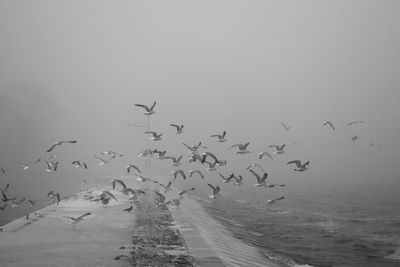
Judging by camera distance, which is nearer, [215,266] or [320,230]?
[215,266]

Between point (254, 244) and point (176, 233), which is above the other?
point (176, 233)

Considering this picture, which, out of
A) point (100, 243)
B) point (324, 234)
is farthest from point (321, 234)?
point (100, 243)

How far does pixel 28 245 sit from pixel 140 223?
8.70 m

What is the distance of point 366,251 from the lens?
99.7 feet

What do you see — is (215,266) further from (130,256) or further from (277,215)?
(277,215)

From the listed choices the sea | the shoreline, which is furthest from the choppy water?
the shoreline

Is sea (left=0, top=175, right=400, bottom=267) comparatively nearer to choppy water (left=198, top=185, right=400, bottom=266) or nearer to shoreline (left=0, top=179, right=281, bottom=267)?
choppy water (left=198, top=185, right=400, bottom=266)

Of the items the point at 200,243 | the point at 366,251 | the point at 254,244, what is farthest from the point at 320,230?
the point at 200,243

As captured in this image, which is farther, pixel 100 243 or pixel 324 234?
pixel 324 234

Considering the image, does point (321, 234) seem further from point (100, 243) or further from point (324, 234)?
point (100, 243)

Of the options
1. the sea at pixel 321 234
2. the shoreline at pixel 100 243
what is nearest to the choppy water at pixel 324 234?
the sea at pixel 321 234

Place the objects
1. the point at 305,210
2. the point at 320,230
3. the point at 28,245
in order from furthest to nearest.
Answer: the point at 305,210 → the point at 320,230 → the point at 28,245

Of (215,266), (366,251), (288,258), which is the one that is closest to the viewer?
(215,266)

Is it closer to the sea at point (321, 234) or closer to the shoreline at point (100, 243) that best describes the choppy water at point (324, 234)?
the sea at point (321, 234)
